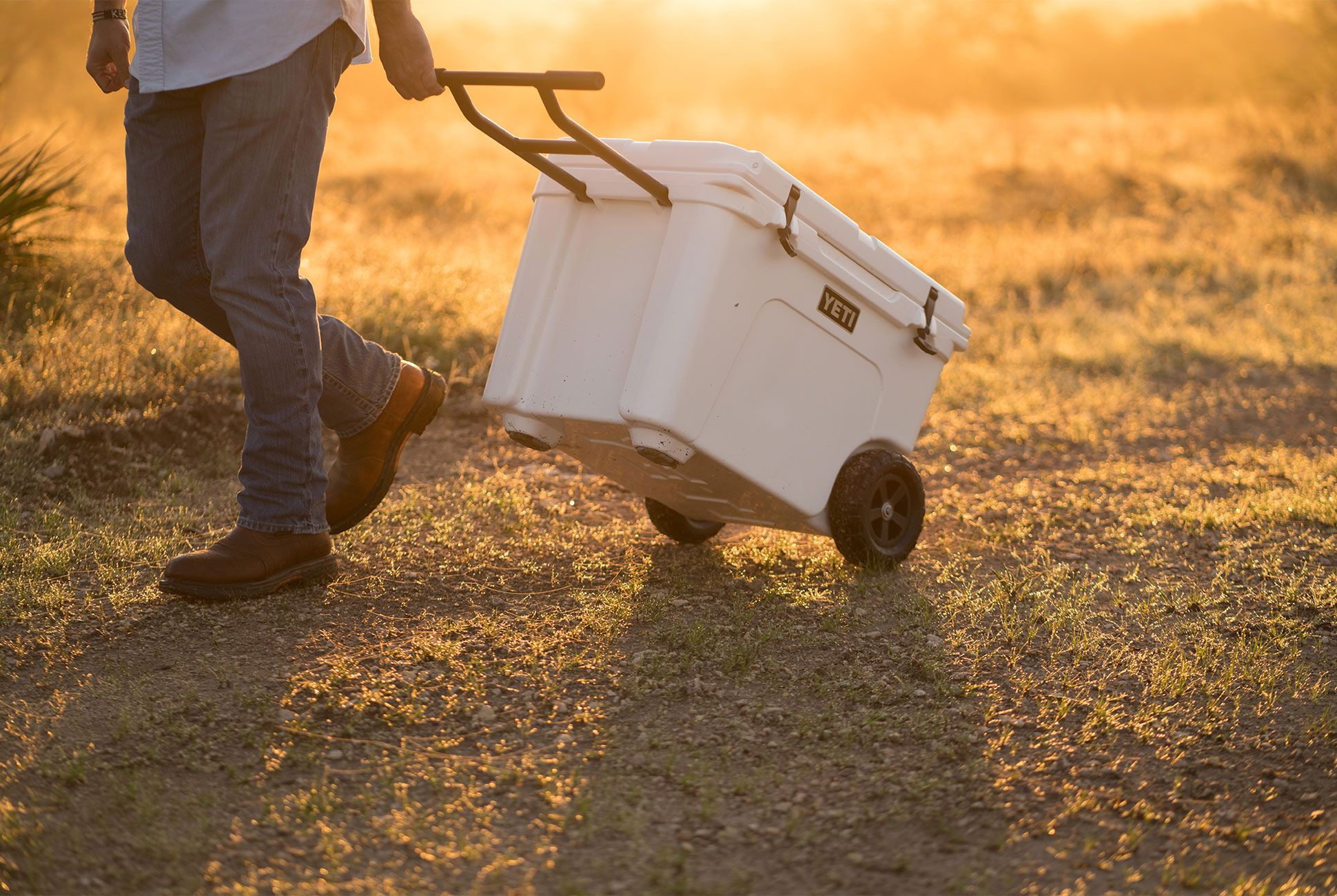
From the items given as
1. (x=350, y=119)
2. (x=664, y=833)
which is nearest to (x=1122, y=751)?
(x=664, y=833)

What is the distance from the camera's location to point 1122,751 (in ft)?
8.28

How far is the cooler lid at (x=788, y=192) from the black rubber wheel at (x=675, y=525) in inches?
38.9

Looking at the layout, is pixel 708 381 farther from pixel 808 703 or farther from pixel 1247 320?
pixel 1247 320

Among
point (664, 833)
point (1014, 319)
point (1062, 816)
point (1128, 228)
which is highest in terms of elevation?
point (1128, 228)

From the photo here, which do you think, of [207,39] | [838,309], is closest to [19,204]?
[207,39]

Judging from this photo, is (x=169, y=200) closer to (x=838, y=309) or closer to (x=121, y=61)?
(x=121, y=61)

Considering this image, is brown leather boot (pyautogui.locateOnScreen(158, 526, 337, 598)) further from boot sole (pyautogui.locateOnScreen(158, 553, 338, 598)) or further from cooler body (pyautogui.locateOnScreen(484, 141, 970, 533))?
cooler body (pyautogui.locateOnScreen(484, 141, 970, 533))

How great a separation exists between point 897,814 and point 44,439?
327 centimetres

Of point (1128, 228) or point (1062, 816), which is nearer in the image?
point (1062, 816)

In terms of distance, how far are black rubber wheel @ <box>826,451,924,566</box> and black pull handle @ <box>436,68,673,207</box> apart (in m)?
0.98

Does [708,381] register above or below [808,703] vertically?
above

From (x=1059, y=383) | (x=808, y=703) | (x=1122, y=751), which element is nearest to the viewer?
(x=1122, y=751)

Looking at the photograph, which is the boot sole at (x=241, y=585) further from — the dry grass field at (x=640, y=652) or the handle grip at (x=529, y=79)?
the handle grip at (x=529, y=79)

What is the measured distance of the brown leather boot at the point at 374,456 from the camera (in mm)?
3395
